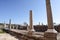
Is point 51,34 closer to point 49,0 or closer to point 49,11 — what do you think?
point 49,11

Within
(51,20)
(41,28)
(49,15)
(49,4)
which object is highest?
(49,4)

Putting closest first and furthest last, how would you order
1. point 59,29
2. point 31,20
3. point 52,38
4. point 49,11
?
Result: point 52,38 → point 49,11 → point 31,20 → point 59,29

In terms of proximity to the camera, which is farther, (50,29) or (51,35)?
(50,29)

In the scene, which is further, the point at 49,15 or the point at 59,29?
the point at 59,29

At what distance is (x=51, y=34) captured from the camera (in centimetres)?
452

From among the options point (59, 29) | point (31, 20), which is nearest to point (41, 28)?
point (59, 29)

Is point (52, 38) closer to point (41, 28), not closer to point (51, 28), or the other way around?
point (51, 28)

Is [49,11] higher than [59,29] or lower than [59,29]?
higher

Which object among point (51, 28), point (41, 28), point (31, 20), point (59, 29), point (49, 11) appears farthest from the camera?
point (41, 28)

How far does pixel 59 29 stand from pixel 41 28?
5.27 m

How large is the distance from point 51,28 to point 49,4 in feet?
5.17

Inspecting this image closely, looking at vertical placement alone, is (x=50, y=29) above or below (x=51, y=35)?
above

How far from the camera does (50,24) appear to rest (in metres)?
5.00

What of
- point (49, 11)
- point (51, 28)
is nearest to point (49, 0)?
point (49, 11)
